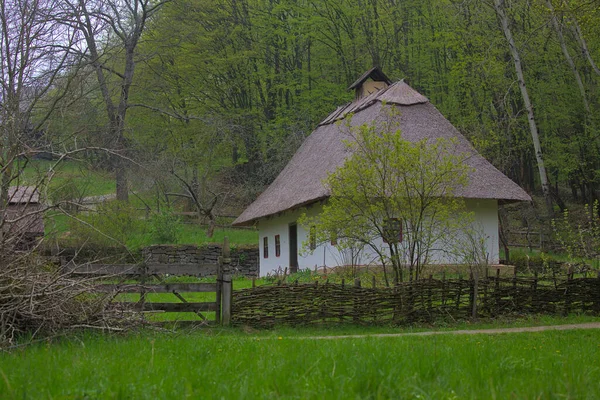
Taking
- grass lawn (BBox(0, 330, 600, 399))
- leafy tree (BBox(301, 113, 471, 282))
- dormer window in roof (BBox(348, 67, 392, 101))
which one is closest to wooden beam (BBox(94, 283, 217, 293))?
grass lawn (BBox(0, 330, 600, 399))

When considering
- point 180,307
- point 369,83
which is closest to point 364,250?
point 180,307

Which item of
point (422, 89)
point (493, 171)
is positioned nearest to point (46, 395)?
point (493, 171)

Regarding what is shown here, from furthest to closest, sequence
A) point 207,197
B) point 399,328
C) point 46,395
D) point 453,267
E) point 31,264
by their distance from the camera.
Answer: point 207,197, point 453,267, point 399,328, point 31,264, point 46,395

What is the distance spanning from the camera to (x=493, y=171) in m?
22.6

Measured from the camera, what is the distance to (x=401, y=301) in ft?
42.3

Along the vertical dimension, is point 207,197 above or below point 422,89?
below

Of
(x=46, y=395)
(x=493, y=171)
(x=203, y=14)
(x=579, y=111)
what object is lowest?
(x=46, y=395)

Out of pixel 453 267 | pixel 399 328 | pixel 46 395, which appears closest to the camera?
pixel 46 395

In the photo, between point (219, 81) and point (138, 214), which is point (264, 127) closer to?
point (219, 81)

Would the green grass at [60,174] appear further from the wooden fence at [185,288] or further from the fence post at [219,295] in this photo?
the fence post at [219,295]

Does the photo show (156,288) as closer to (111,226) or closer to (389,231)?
(389,231)

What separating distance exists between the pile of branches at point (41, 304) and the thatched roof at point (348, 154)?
39.8 feet

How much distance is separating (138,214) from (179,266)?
48.8 feet

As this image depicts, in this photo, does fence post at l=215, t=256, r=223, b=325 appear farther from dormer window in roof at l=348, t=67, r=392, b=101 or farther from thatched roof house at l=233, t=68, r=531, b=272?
dormer window in roof at l=348, t=67, r=392, b=101
